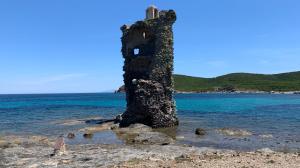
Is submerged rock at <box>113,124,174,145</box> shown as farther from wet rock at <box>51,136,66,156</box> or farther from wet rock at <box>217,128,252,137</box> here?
wet rock at <box>51,136,66,156</box>

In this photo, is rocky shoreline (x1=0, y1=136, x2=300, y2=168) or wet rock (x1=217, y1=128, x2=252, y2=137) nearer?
rocky shoreline (x1=0, y1=136, x2=300, y2=168)

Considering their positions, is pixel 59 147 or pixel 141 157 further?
pixel 59 147

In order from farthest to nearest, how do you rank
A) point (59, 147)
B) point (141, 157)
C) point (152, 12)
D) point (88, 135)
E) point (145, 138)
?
point (152, 12) → point (88, 135) → point (145, 138) → point (59, 147) → point (141, 157)

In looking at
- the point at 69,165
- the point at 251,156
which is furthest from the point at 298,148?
the point at 69,165

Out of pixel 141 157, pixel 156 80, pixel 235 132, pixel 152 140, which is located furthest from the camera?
pixel 156 80

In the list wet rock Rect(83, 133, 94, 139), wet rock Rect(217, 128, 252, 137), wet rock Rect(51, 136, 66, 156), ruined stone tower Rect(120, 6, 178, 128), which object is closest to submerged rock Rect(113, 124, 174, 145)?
wet rock Rect(83, 133, 94, 139)

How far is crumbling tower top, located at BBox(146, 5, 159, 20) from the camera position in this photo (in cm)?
5134

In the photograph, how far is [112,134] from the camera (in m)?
42.3

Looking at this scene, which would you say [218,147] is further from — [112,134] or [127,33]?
[127,33]

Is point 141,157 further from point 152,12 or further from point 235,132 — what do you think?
point 152,12

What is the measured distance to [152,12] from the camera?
51375 mm

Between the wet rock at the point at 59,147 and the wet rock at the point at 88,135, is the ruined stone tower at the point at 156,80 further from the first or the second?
the wet rock at the point at 59,147

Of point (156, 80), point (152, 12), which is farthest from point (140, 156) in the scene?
point (152, 12)

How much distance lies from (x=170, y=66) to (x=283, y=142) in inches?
713
